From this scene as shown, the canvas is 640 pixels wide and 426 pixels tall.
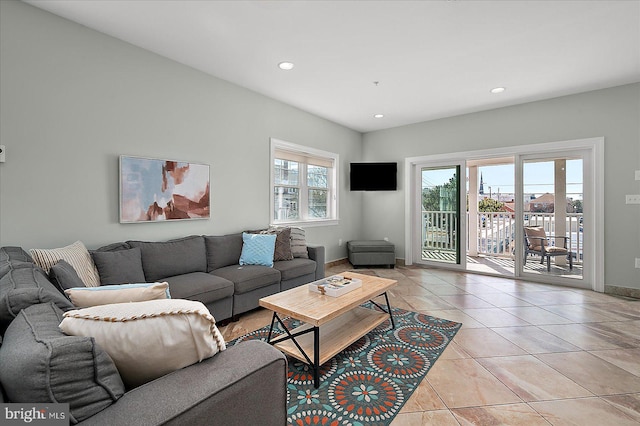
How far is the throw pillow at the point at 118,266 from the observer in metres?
2.30

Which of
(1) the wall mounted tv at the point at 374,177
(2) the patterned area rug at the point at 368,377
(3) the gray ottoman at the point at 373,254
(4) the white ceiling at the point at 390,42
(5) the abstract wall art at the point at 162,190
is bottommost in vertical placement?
(2) the patterned area rug at the point at 368,377

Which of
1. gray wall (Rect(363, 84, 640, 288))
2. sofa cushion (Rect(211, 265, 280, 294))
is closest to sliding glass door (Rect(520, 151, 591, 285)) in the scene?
gray wall (Rect(363, 84, 640, 288))

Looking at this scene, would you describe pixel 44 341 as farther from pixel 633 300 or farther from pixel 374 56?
pixel 633 300

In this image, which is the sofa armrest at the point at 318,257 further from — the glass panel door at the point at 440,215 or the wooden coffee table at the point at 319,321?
the glass panel door at the point at 440,215

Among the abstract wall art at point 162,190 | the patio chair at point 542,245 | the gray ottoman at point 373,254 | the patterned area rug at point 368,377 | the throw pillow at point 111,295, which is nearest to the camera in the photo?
the throw pillow at point 111,295

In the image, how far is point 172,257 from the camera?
2.82m

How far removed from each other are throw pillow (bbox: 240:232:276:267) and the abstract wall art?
1.91 ft

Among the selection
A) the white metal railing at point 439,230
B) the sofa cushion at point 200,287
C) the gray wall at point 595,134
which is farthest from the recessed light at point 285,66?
the white metal railing at point 439,230

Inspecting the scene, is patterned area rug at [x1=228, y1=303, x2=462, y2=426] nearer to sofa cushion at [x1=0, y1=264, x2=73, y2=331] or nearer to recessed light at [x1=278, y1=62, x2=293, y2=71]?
sofa cushion at [x1=0, y1=264, x2=73, y2=331]

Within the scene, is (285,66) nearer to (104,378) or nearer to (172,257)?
(172,257)

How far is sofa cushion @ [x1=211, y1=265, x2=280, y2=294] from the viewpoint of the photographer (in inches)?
112

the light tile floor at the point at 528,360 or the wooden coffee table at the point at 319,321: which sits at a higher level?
the wooden coffee table at the point at 319,321

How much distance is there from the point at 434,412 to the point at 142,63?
3785mm

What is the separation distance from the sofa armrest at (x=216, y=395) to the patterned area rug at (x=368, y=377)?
715 millimetres
